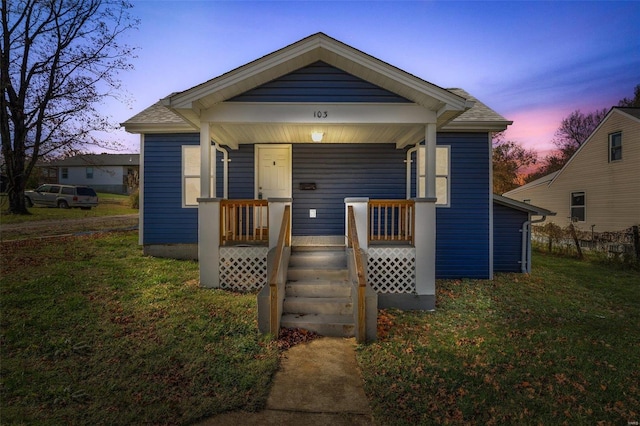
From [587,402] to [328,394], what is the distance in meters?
2.53

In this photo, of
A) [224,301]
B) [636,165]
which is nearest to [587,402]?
[224,301]

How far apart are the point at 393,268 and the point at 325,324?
2.01m

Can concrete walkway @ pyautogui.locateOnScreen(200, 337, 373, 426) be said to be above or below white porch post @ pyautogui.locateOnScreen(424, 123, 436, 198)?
below

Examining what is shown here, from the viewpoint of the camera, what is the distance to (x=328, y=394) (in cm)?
303

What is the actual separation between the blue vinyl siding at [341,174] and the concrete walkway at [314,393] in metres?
4.54

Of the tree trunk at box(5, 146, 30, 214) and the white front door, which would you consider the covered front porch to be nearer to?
the white front door

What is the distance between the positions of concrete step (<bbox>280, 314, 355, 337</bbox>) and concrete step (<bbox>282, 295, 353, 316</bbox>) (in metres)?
0.15

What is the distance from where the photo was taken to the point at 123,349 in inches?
145

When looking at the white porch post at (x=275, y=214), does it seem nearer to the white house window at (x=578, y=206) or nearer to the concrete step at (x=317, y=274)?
the concrete step at (x=317, y=274)

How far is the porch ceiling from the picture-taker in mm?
6309

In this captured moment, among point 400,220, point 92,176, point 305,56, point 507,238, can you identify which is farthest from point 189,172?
point 92,176

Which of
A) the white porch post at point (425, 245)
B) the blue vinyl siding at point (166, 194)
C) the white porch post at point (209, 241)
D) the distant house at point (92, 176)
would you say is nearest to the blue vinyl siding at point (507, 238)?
the white porch post at point (425, 245)

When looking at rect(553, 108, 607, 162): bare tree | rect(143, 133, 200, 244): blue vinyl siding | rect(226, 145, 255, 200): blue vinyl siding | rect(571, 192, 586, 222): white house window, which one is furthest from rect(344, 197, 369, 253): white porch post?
rect(553, 108, 607, 162): bare tree

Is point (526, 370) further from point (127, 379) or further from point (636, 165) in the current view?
point (636, 165)
